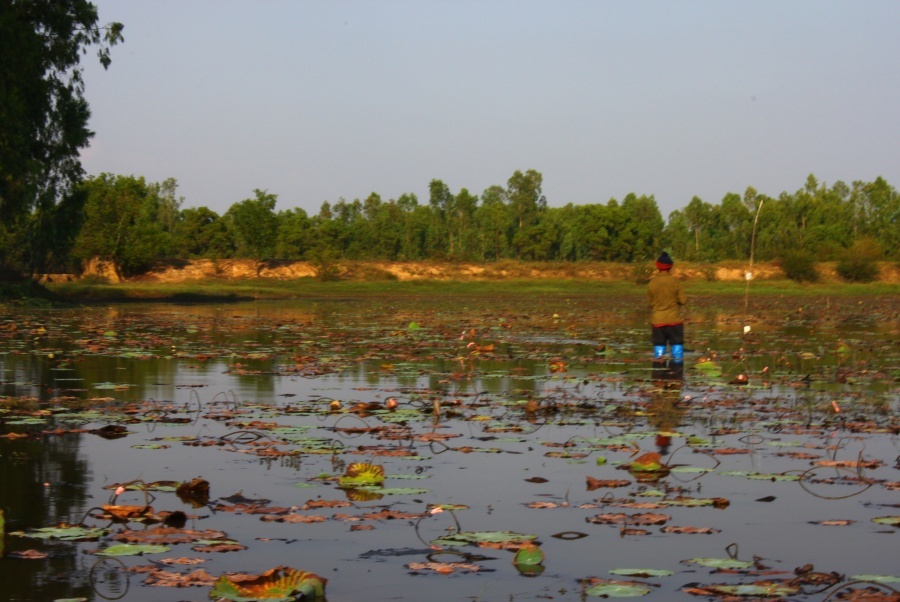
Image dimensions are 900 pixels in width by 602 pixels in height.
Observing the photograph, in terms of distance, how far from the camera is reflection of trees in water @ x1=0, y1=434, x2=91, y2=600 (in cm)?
507

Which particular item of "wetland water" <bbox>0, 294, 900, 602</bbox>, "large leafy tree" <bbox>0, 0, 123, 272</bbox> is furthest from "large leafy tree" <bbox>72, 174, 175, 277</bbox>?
"wetland water" <bbox>0, 294, 900, 602</bbox>

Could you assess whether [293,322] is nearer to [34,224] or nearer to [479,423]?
[34,224]

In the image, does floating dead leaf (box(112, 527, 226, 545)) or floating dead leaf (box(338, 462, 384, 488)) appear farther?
floating dead leaf (box(338, 462, 384, 488))

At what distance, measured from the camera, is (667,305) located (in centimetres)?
1609

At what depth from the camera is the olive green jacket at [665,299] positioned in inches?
629

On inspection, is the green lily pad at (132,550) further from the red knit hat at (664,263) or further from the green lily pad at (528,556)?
the red knit hat at (664,263)

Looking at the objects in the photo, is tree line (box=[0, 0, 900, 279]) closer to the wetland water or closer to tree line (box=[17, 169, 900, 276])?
tree line (box=[17, 169, 900, 276])

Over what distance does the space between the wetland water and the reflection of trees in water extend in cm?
2

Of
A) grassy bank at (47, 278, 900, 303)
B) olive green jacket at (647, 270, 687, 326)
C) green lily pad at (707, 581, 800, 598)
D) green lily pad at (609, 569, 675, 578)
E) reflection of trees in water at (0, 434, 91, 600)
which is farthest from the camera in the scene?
grassy bank at (47, 278, 900, 303)

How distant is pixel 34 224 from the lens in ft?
143

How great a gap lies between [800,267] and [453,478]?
268 feet

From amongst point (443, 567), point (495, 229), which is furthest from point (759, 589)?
point (495, 229)

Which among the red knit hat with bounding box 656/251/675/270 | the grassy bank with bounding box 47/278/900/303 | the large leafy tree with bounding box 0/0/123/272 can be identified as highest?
the large leafy tree with bounding box 0/0/123/272

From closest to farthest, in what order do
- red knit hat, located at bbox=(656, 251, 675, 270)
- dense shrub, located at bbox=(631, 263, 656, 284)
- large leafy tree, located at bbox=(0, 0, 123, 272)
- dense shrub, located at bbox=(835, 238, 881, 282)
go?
red knit hat, located at bbox=(656, 251, 675, 270), large leafy tree, located at bbox=(0, 0, 123, 272), dense shrub, located at bbox=(631, 263, 656, 284), dense shrub, located at bbox=(835, 238, 881, 282)
